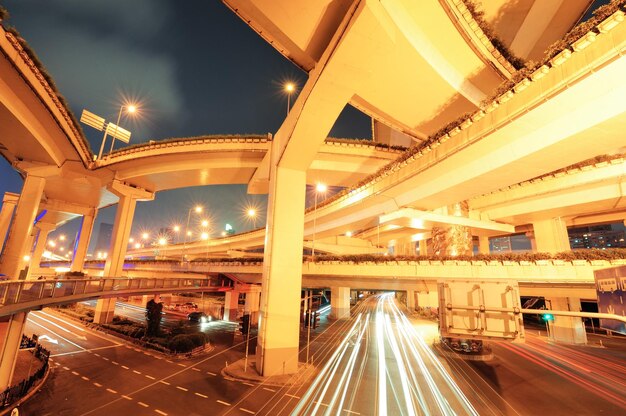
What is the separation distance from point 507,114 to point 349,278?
1644 cm

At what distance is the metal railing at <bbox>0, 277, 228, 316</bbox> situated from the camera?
11.1 metres

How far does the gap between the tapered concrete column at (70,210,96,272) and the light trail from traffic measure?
38.9 metres

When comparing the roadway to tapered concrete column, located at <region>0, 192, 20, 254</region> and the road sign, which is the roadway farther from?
tapered concrete column, located at <region>0, 192, 20, 254</region>

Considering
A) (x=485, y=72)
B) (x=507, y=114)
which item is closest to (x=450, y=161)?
(x=507, y=114)

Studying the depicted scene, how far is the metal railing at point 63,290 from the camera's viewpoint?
36.6 ft

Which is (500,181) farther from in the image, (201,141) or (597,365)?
(201,141)

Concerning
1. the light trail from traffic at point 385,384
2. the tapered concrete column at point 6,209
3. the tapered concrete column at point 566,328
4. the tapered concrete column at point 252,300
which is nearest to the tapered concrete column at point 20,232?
the tapered concrete column at point 6,209

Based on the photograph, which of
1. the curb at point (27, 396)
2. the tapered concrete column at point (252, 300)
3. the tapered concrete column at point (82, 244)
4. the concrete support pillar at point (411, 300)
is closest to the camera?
the curb at point (27, 396)

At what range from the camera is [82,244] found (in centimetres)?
3856

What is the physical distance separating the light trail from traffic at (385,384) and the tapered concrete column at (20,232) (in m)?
23.7

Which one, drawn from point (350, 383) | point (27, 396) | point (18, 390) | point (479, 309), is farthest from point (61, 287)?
point (479, 309)

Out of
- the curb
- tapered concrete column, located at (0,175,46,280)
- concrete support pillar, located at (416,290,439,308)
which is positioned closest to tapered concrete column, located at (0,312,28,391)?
the curb

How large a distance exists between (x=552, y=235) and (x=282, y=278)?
24676 mm

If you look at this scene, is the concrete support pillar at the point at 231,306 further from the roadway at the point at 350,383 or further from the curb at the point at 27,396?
the curb at the point at 27,396
